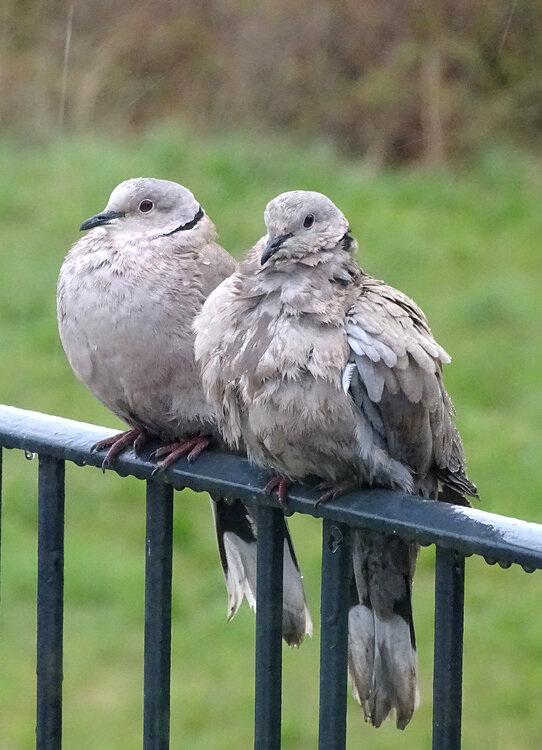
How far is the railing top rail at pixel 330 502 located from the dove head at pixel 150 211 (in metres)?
0.87

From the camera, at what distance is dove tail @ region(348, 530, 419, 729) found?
221 centimetres

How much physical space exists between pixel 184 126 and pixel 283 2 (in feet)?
3.39

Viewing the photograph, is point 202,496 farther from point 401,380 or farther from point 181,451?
point 181,451

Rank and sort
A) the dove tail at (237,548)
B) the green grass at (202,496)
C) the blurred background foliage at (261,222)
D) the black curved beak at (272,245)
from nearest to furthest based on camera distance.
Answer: the black curved beak at (272,245) < the dove tail at (237,548) < the green grass at (202,496) < the blurred background foliage at (261,222)

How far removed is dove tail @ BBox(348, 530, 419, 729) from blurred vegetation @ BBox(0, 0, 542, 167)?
6.60 m

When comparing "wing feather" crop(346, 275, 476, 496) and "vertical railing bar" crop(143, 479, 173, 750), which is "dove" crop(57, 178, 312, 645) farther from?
"vertical railing bar" crop(143, 479, 173, 750)

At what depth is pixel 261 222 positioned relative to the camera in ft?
24.4

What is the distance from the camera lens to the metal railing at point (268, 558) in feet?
5.62

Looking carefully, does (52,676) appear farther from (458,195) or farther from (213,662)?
(458,195)

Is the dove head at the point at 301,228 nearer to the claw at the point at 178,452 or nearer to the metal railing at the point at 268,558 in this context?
the claw at the point at 178,452

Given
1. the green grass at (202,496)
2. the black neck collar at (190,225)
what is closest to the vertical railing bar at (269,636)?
the black neck collar at (190,225)

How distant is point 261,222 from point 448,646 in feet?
19.0

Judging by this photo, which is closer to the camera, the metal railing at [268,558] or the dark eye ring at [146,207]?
the metal railing at [268,558]

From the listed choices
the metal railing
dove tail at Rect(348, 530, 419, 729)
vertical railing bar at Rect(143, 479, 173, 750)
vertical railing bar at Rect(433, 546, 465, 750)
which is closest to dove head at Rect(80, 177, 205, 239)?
the metal railing
